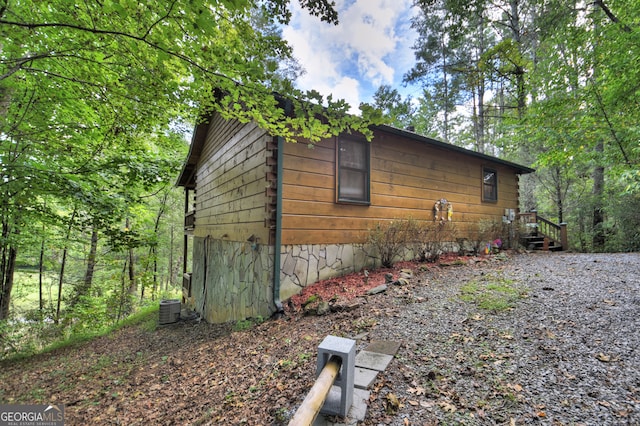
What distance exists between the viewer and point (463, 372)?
2.19 m

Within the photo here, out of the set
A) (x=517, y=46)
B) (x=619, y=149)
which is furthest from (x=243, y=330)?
(x=517, y=46)

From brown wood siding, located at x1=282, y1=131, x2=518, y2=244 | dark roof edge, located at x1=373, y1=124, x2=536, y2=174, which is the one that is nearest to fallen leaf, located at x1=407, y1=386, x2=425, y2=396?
brown wood siding, located at x1=282, y1=131, x2=518, y2=244

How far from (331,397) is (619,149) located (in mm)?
10735

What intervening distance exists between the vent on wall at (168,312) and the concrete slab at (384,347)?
7963 millimetres

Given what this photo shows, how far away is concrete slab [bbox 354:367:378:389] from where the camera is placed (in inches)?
83.5

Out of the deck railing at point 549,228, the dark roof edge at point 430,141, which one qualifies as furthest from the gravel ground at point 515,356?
the deck railing at point 549,228

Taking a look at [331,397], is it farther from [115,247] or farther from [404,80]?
[404,80]

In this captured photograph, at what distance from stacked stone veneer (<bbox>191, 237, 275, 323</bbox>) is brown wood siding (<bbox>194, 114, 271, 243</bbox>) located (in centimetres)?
31

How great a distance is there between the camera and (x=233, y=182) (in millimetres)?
6527

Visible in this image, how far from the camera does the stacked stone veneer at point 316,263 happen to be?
488 cm

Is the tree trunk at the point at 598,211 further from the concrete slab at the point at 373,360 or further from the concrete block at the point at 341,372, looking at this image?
the concrete block at the point at 341,372

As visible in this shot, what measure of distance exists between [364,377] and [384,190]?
4.63 metres

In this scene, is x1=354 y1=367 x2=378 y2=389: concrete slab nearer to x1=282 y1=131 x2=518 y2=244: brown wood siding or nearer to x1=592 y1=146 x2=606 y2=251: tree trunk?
x1=282 y1=131 x2=518 y2=244: brown wood siding

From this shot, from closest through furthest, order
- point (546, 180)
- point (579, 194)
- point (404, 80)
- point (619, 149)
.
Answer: point (619, 149)
point (579, 194)
point (546, 180)
point (404, 80)
